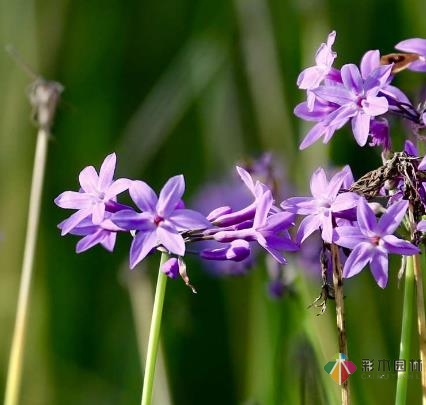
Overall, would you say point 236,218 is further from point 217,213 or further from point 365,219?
point 365,219

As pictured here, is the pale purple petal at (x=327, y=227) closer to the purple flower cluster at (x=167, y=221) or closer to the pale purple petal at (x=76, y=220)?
the purple flower cluster at (x=167, y=221)

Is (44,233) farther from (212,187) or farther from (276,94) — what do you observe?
(276,94)

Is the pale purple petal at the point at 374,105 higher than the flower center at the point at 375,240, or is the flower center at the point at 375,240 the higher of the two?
the pale purple petal at the point at 374,105

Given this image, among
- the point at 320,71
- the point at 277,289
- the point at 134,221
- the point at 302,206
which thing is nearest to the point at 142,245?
the point at 134,221

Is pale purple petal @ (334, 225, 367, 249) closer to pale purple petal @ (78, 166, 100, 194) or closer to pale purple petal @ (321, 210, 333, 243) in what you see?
pale purple petal @ (321, 210, 333, 243)

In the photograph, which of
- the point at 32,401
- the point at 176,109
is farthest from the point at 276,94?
the point at 32,401

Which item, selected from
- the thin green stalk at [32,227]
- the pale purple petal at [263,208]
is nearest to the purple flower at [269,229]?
the pale purple petal at [263,208]
